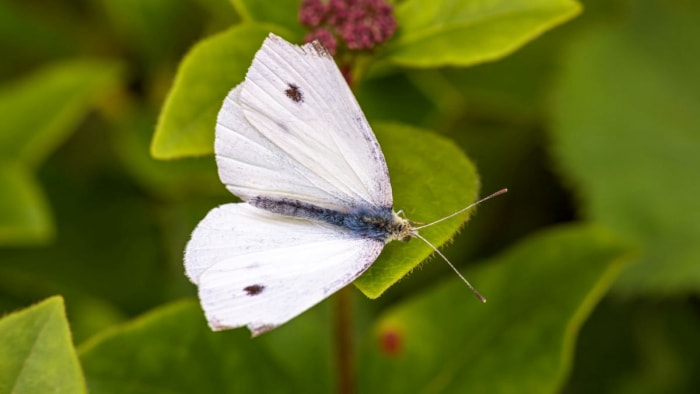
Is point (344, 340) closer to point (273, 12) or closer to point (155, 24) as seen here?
point (273, 12)

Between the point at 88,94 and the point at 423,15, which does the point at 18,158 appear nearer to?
the point at 88,94

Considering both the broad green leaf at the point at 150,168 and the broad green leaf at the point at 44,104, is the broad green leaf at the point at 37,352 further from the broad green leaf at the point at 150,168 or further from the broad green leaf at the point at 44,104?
the broad green leaf at the point at 44,104

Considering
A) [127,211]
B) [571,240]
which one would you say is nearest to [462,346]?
[571,240]

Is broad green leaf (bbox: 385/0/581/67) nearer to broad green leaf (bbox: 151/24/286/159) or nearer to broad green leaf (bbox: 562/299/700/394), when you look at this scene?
broad green leaf (bbox: 151/24/286/159)

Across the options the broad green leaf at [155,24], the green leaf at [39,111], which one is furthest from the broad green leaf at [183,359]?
the broad green leaf at [155,24]

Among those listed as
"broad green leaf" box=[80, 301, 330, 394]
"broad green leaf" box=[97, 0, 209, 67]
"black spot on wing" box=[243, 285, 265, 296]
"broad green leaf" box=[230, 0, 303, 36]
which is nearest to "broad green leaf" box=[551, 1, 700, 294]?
"broad green leaf" box=[80, 301, 330, 394]

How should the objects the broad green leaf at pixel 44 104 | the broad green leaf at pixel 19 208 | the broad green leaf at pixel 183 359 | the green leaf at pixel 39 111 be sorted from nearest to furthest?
the broad green leaf at pixel 183 359 → the broad green leaf at pixel 19 208 → the green leaf at pixel 39 111 → the broad green leaf at pixel 44 104
